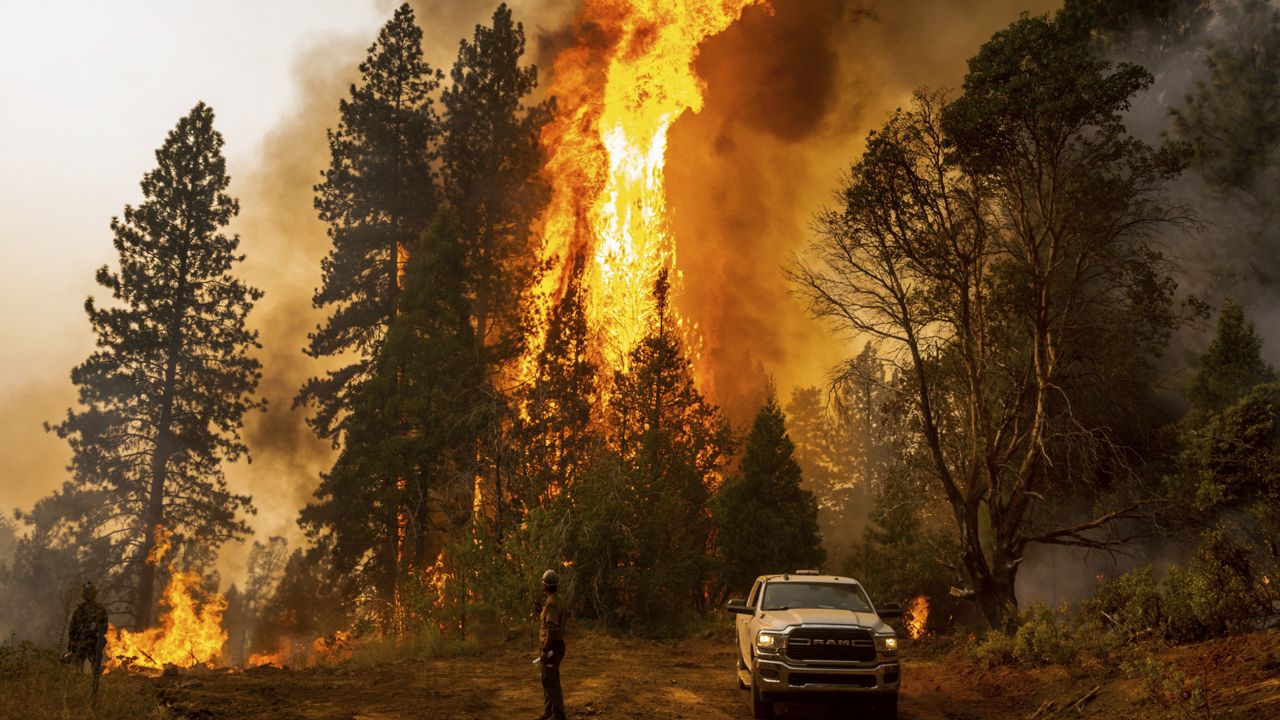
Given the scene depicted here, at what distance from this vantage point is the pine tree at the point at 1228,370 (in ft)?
84.9

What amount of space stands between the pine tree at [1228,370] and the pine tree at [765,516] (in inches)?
617

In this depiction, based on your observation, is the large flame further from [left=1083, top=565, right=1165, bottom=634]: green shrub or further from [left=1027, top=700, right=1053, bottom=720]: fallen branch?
[left=1027, top=700, right=1053, bottom=720]: fallen branch

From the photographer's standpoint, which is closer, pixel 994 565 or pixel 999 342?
pixel 994 565

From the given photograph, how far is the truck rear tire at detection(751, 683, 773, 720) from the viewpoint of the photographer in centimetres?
1262

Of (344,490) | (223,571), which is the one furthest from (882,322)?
(223,571)

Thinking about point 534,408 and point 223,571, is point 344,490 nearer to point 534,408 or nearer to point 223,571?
point 534,408

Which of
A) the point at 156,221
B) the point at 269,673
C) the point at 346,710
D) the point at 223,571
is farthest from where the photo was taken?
the point at 223,571

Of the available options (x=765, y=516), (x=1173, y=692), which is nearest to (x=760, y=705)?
(x=1173, y=692)

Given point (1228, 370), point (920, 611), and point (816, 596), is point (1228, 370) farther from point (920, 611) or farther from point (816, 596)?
point (816, 596)

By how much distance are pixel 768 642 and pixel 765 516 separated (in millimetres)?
25505

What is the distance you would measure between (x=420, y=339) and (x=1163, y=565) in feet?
89.0

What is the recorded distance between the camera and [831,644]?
40.6 feet

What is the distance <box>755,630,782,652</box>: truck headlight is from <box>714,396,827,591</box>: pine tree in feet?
79.4

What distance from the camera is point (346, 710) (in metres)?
14.0
